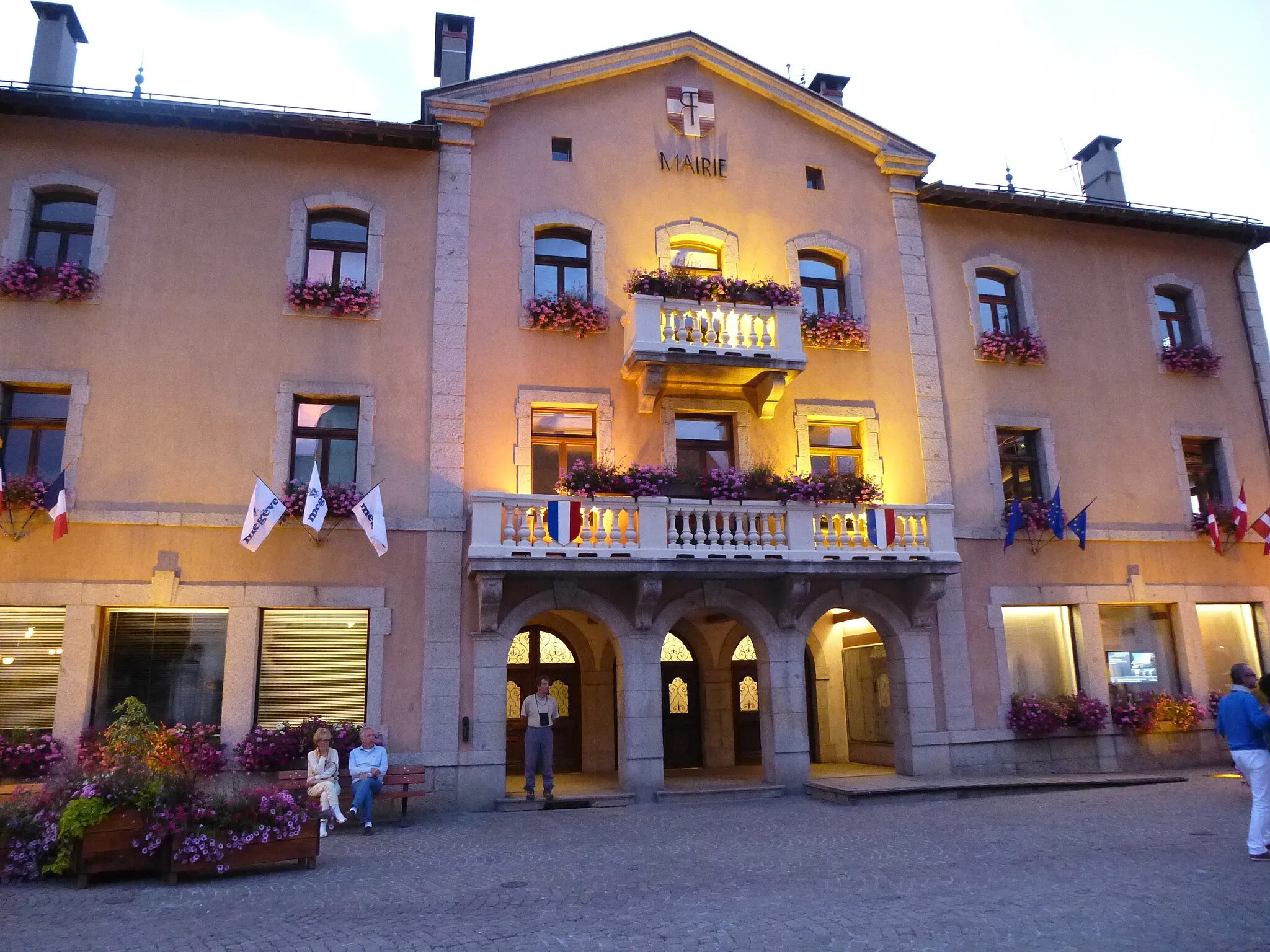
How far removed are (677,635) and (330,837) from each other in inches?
334

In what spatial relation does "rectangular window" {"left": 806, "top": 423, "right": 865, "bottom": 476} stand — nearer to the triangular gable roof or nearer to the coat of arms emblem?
the triangular gable roof

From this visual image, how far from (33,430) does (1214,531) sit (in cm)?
2069

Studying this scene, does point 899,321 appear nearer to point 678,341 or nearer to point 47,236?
point 678,341

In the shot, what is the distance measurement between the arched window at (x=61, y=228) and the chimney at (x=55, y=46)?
2.13 m

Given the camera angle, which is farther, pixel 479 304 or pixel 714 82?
pixel 714 82

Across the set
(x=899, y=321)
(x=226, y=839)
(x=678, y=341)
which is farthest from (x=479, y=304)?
(x=226, y=839)

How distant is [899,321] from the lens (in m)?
17.7

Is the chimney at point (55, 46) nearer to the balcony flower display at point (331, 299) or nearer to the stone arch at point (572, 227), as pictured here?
the balcony flower display at point (331, 299)

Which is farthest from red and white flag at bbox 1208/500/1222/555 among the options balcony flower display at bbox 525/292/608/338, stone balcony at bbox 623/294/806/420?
balcony flower display at bbox 525/292/608/338

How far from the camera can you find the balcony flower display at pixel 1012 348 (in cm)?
1772

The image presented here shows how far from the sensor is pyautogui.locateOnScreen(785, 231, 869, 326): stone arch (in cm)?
1747

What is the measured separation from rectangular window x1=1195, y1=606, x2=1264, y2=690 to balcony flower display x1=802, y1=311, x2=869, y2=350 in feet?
27.7

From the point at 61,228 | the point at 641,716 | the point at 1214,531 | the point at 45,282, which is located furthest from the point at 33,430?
the point at 1214,531

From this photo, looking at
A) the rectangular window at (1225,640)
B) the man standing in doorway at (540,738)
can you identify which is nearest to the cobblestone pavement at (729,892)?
the man standing in doorway at (540,738)
